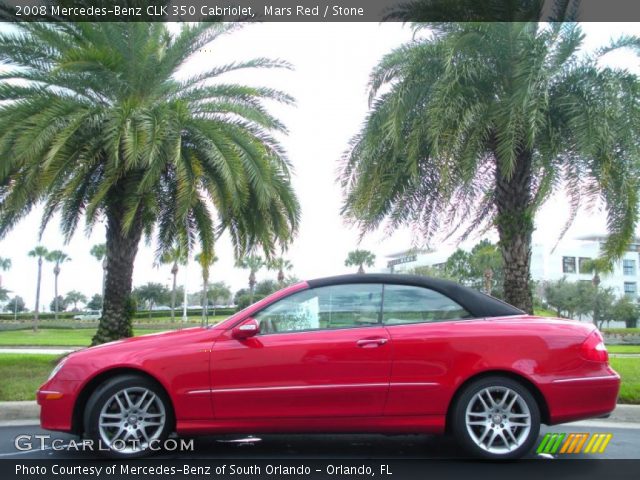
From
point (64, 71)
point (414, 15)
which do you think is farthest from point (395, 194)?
point (64, 71)

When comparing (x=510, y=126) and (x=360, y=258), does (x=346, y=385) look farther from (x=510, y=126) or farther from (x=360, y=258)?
(x=360, y=258)

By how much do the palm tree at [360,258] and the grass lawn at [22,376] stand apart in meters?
45.2

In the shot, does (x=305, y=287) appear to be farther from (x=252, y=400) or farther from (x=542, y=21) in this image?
(x=542, y=21)

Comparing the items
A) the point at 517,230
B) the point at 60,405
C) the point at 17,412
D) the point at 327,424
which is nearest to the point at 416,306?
the point at 327,424

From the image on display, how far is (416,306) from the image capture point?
5.35 meters

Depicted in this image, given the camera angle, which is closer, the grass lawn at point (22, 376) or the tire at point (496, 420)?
the tire at point (496, 420)

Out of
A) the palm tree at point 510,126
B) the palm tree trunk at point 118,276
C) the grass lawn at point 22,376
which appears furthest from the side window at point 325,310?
the palm tree trunk at point 118,276

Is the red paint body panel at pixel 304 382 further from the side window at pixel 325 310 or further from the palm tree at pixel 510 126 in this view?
the palm tree at pixel 510 126

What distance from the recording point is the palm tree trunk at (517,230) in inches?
431

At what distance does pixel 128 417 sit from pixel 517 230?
25.5ft

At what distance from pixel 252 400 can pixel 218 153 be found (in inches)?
283

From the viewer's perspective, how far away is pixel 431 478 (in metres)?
4.63

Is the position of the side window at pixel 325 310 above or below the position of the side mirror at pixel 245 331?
above

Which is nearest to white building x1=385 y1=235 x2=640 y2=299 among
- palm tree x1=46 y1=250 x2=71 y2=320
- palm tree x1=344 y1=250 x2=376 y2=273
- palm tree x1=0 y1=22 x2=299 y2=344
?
palm tree x1=344 y1=250 x2=376 y2=273
